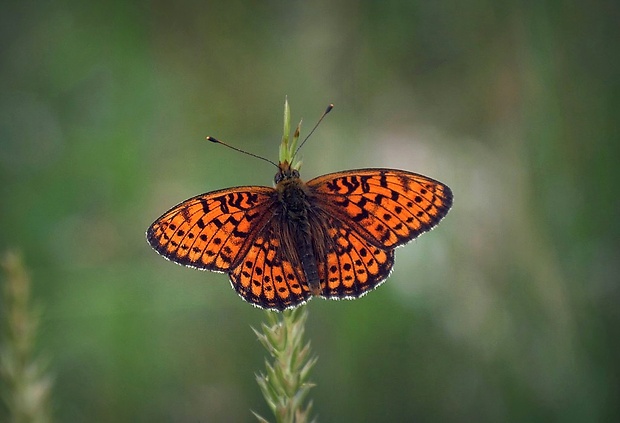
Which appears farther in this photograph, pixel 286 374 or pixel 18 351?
pixel 18 351

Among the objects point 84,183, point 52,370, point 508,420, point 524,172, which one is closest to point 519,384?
point 508,420

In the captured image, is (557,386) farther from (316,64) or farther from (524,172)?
(316,64)

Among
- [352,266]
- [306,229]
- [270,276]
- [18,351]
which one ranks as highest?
[306,229]

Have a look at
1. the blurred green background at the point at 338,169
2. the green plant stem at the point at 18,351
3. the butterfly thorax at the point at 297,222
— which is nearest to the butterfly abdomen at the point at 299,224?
the butterfly thorax at the point at 297,222

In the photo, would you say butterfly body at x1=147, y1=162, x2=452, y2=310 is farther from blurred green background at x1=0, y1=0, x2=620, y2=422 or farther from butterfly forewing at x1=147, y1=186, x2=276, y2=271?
blurred green background at x1=0, y1=0, x2=620, y2=422

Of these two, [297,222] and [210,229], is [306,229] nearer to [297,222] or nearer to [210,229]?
[297,222]

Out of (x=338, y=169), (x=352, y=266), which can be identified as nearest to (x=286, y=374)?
(x=352, y=266)

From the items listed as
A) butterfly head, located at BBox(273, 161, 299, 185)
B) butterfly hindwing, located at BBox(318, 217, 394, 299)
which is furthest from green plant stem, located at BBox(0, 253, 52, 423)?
butterfly hindwing, located at BBox(318, 217, 394, 299)
